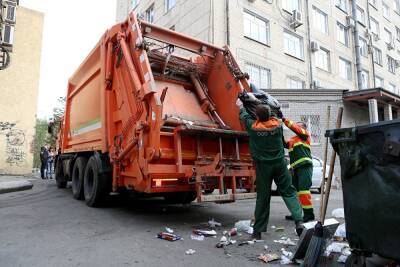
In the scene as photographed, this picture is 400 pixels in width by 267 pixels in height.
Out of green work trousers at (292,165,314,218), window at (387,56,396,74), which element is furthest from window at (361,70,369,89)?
green work trousers at (292,165,314,218)

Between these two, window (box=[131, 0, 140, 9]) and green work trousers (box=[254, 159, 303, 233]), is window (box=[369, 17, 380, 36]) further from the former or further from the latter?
green work trousers (box=[254, 159, 303, 233])

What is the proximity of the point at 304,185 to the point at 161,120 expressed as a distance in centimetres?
204

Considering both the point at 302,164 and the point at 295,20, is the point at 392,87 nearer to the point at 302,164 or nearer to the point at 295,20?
the point at 295,20

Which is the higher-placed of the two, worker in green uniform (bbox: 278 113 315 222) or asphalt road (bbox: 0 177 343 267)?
worker in green uniform (bbox: 278 113 315 222)

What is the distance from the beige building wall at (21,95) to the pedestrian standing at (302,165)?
15866 millimetres

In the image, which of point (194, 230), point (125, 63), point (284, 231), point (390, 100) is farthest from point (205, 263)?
point (390, 100)

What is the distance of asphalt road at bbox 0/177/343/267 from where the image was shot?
337 centimetres

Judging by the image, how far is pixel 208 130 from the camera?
4867 millimetres

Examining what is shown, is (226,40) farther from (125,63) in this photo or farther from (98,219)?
(98,219)

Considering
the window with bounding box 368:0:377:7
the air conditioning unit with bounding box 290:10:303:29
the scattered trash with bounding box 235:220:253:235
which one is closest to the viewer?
the scattered trash with bounding box 235:220:253:235

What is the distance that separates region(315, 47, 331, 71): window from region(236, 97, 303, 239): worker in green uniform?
51.8 feet

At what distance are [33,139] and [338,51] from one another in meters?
16.7

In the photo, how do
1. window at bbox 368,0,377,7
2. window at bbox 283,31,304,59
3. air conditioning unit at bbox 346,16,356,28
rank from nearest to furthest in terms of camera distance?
window at bbox 283,31,304,59 → air conditioning unit at bbox 346,16,356,28 → window at bbox 368,0,377,7

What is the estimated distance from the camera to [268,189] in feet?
13.7
